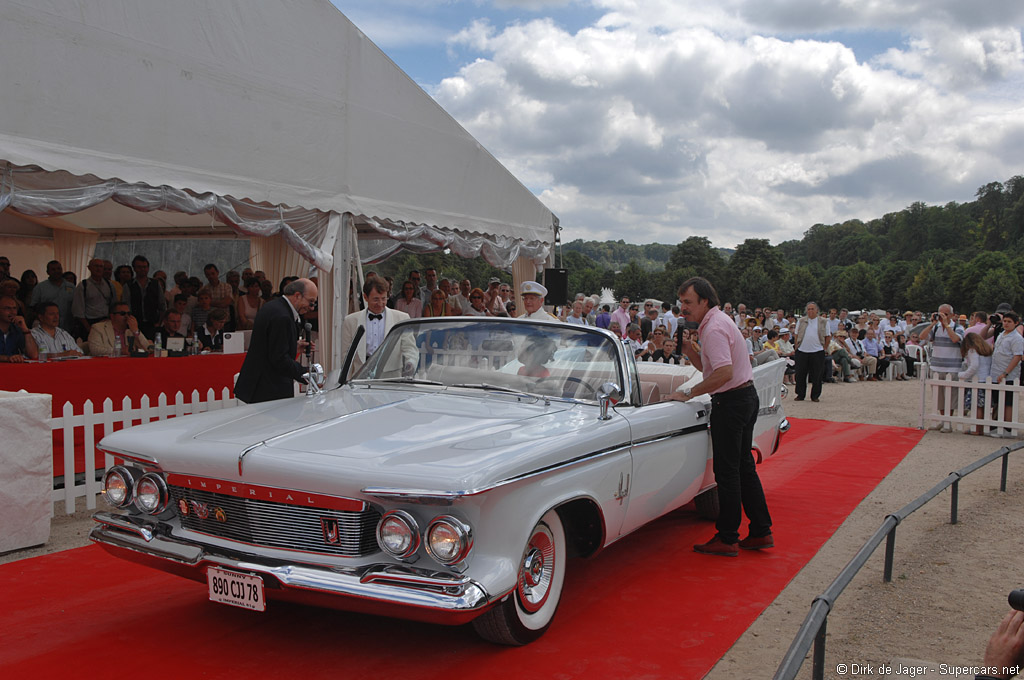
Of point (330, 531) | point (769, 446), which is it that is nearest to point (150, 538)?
point (330, 531)

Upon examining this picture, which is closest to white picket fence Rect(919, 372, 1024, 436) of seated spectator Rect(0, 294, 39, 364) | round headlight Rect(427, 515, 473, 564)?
round headlight Rect(427, 515, 473, 564)

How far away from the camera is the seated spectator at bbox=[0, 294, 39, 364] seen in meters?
7.28

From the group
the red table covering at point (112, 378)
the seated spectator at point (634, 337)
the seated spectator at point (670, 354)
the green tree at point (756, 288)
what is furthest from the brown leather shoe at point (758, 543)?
the green tree at point (756, 288)

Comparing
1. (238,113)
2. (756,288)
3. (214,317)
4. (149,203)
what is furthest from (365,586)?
(756,288)

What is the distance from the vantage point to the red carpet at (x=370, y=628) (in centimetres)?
353

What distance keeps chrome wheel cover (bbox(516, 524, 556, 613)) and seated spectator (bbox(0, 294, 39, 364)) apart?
223 inches

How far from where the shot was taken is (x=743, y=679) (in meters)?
3.50

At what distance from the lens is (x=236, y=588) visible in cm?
338

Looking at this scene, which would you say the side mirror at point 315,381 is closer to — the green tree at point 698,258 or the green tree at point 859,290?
the green tree at point 859,290

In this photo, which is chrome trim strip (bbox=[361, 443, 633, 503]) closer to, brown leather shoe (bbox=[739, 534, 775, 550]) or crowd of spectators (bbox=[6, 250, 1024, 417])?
brown leather shoe (bbox=[739, 534, 775, 550])

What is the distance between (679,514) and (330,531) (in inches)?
154

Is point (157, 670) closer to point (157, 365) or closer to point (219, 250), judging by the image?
point (157, 365)

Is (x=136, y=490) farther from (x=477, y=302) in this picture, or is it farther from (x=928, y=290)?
(x=928, y=290)

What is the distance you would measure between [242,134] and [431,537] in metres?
6.66
